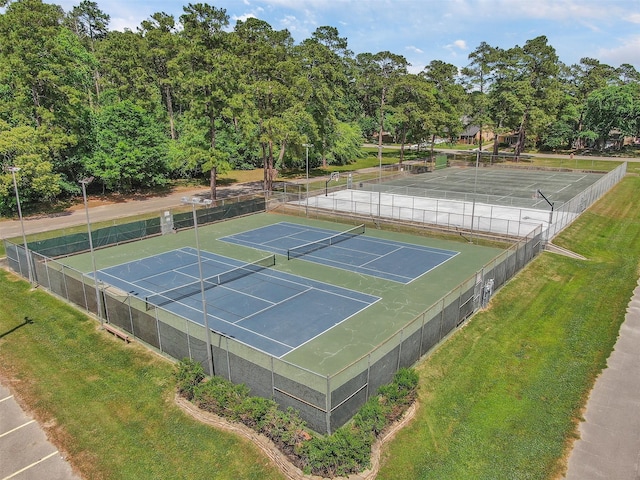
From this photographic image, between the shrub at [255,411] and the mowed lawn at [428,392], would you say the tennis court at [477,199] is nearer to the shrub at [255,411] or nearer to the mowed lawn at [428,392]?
the mowed lawn at [428,392]

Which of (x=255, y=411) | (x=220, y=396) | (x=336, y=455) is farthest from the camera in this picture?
(x=220, y=396)

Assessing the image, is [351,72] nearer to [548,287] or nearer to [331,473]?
[548,287]

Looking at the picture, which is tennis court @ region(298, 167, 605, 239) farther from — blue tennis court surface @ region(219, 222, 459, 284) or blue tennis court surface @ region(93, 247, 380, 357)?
blue tennis court surface @ region(93, 247, 380, 357)

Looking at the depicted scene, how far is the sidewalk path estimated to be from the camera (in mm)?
12719

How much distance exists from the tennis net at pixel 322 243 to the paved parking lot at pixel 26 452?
1730 centimetres

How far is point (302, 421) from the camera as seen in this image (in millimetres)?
13922

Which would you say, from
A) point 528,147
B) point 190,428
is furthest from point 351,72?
point 190,428

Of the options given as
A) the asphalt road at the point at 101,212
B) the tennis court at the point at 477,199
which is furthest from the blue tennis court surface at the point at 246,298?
the tennis court at the point at 477,199

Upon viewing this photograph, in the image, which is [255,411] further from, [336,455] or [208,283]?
[208,283]

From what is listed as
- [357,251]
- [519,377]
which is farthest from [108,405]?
[357,251]

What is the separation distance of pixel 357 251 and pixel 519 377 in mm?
16626

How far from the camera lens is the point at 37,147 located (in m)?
40.2

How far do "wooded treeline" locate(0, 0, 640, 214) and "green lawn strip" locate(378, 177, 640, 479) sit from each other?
3255cm

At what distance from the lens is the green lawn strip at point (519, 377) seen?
13328 millimetres
